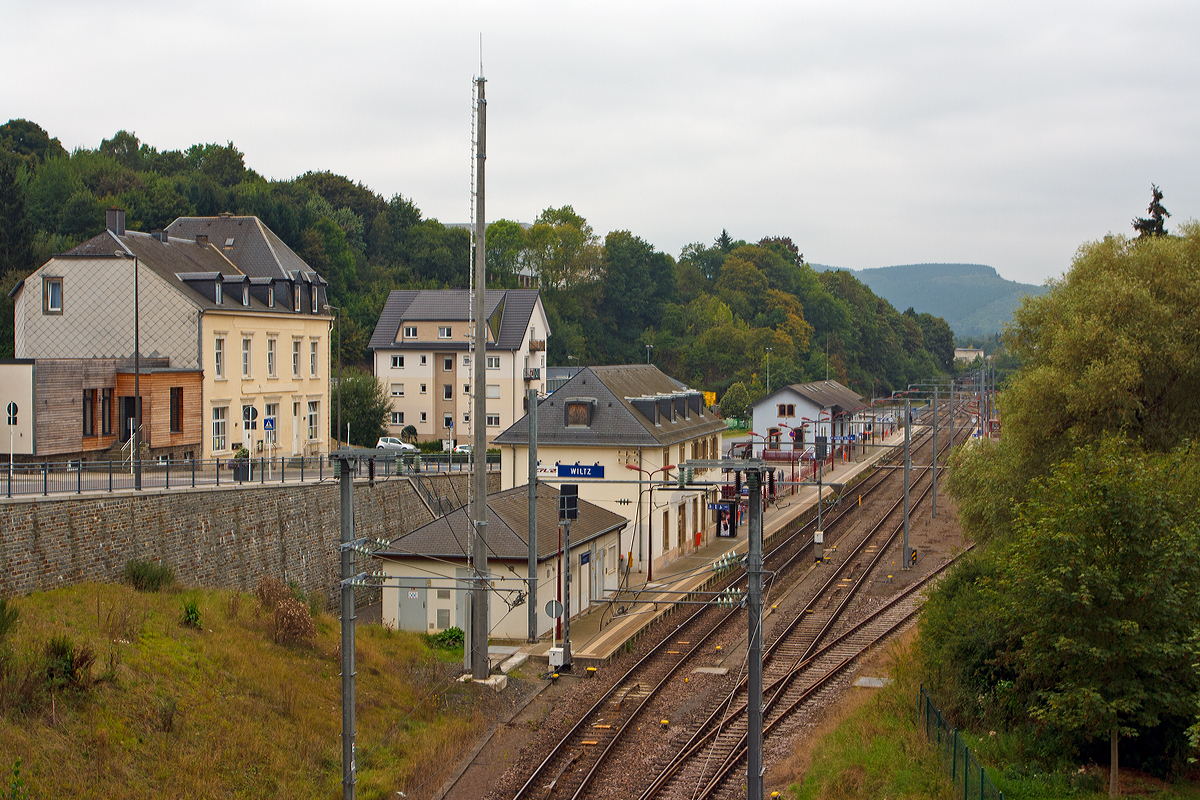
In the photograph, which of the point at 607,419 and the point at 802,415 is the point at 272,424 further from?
the point at 802,415

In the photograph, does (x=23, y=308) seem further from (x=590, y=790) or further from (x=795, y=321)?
(x=795, y=321)

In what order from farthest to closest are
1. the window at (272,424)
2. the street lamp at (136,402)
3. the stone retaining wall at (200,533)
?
the window at (272,424) → the street lamp at (136,402) → the stone retaining wall at (200,533)

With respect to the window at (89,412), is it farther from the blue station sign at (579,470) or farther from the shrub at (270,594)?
the blue station sign at (579,470)

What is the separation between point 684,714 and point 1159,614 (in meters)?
9.20

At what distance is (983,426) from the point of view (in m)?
59.3

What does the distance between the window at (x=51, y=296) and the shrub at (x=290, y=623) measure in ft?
72.6

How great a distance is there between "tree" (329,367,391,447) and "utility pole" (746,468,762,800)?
3777 centimetres

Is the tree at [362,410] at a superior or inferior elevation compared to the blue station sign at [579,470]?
superior

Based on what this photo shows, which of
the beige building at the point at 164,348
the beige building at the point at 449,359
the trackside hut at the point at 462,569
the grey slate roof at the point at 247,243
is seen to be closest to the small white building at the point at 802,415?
the beige building at the point at 449,359

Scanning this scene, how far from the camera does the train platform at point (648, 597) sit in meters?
23.9

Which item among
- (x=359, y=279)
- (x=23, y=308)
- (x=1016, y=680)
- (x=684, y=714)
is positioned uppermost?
(x=359, y=279)

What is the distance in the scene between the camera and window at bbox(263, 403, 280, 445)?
1556 inches

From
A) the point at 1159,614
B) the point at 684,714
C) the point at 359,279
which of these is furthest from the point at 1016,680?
the point at 359,279

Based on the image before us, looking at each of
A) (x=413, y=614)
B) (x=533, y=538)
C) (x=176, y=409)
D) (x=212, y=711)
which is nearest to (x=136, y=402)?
(x=176, y=409)
